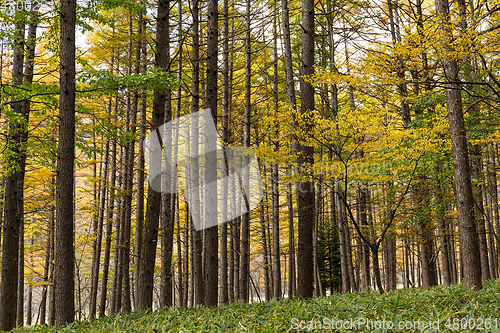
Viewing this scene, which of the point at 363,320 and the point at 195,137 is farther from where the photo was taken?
the point at 195,137

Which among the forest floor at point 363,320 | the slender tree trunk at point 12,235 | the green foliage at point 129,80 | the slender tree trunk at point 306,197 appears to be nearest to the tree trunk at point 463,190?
the forest floor at point 363,320

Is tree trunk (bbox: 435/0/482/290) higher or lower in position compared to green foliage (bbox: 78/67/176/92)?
lower

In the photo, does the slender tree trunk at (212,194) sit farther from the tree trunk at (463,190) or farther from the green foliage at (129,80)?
the tree trunk at (463,190)

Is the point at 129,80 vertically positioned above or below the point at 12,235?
above

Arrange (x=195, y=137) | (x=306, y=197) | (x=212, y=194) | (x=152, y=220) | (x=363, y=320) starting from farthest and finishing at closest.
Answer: (x=195, y=137) → (x=212, y=194) → (x=306, y=197) → (x=152, y=220) → (x=363, y=320)

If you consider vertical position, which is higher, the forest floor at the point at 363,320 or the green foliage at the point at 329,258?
the forest floor at the point at 363,320

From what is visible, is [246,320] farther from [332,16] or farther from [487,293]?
[332,16]

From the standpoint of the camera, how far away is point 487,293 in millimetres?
5305

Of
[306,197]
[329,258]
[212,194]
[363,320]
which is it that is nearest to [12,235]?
[212,194]

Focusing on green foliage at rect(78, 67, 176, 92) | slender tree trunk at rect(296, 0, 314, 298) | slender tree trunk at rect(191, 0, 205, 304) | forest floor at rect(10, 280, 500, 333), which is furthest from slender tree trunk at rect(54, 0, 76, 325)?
slender tree trunk at rect(296, 0, 314, 298)

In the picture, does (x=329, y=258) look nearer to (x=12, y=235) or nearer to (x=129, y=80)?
(x=12, y=235)

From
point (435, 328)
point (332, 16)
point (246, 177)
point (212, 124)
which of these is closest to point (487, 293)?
point (435, 328)

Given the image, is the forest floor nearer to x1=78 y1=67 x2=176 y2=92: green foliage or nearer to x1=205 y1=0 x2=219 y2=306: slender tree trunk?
x1=205 y1=0 x2=219 y2=306: slender tree trunk

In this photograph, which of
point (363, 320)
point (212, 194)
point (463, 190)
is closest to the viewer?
point (363, 320)
